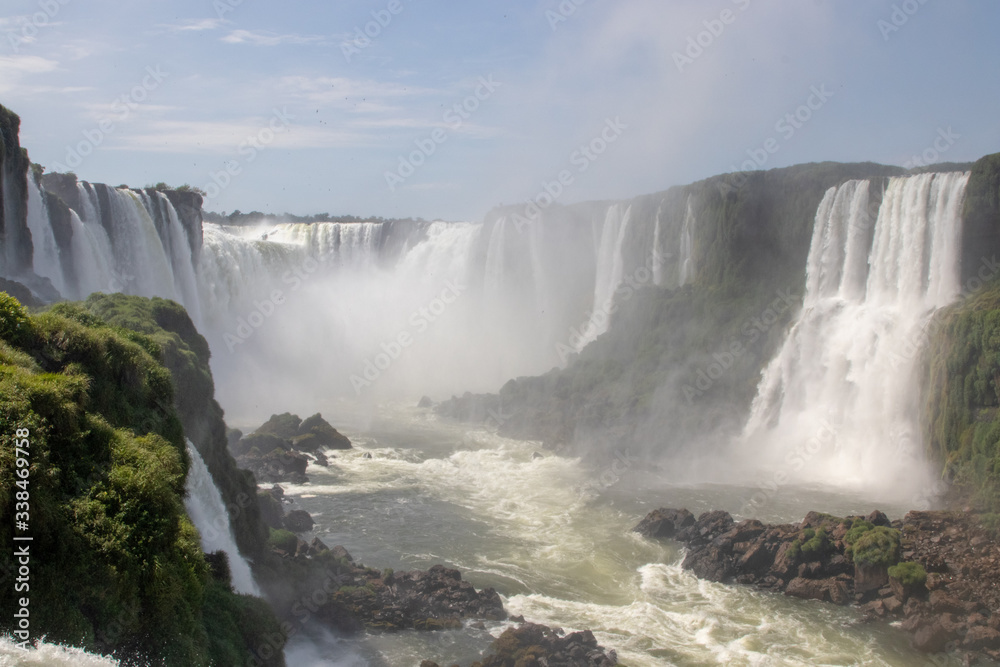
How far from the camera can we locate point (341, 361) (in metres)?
50.6

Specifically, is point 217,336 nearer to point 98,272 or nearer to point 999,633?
point 98,272

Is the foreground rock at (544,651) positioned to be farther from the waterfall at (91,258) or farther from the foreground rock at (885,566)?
the waterfall at (91,258)

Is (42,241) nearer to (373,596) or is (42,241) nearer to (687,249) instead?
(373,596)

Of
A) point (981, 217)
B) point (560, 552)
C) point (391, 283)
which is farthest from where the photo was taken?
point (391, 283)

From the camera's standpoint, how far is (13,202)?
1019 inches

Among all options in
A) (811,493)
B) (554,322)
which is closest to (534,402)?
(554,322)

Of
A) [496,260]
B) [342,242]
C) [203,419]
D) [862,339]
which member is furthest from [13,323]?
[342,242]

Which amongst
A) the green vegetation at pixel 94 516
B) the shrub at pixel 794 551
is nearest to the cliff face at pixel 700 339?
the shrub at pixel 794 551

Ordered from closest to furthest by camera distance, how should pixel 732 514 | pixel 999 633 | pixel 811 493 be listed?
pixel 999 633, pixel 732 514, pixel 811 493

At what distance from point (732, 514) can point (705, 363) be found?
12754mm

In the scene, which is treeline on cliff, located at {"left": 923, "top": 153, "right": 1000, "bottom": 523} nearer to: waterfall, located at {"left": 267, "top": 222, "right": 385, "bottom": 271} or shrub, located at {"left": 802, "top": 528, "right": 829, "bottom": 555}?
shrub, located at {"left": 802, "top": 528, "right": 829, "bottom": 555}

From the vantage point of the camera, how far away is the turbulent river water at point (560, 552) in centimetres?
1518

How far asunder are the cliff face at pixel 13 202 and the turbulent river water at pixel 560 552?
13.1 m

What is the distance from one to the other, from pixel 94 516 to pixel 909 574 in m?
17.0
